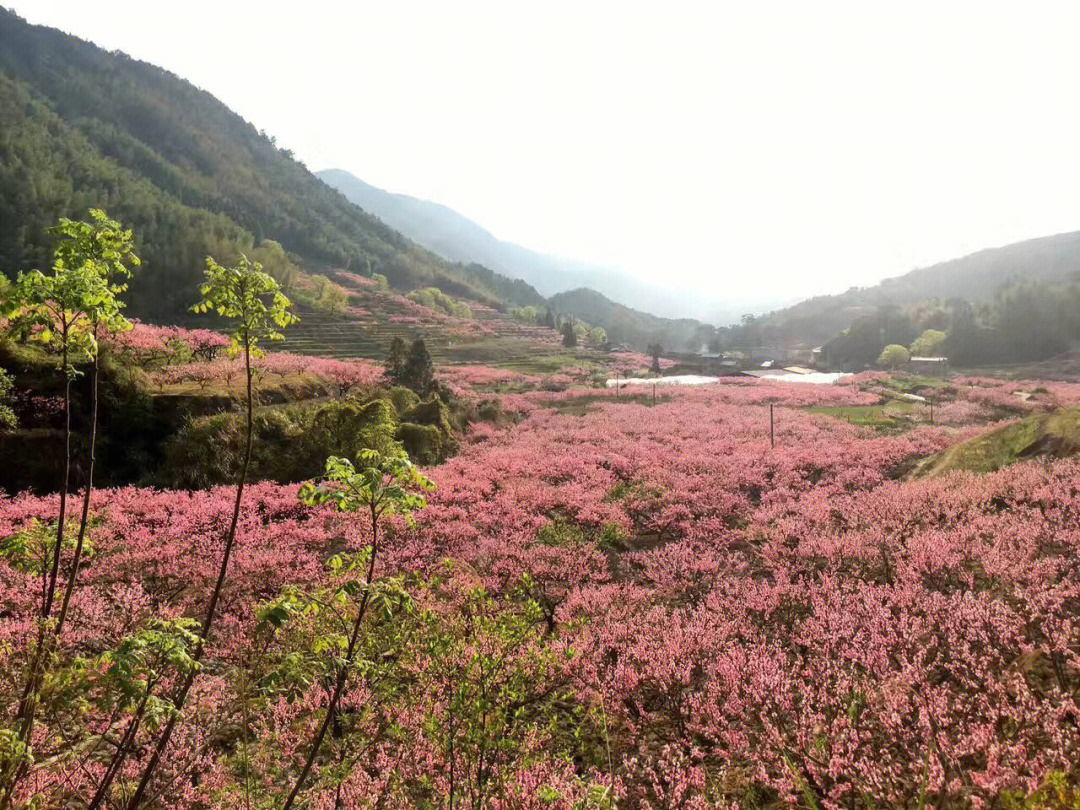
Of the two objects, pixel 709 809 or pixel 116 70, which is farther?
pixel 116 70

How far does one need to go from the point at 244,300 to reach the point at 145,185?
549 ft

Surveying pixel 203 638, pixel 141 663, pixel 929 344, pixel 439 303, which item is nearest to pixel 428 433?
pixel 203 638

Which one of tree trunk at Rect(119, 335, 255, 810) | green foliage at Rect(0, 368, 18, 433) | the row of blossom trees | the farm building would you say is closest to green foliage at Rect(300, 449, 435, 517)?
the row of blossom trees

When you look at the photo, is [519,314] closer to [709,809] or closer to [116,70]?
[709,809]

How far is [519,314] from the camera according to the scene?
141625 millimetres

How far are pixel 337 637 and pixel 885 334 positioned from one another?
411 ft

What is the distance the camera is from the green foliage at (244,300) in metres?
3.24

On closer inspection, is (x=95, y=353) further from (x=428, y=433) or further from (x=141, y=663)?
(x=428, y=433)

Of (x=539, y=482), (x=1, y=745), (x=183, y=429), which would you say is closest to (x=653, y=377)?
(x=539, y=482)

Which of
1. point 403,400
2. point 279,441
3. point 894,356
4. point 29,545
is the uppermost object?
point 894,356

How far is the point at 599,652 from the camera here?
616 centimetres

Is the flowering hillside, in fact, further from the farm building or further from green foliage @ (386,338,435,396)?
the farm building

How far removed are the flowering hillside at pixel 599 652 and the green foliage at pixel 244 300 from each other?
1.78 metres

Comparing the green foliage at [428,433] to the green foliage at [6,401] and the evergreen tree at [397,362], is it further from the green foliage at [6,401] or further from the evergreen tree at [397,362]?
the green foliage at [6,401]
